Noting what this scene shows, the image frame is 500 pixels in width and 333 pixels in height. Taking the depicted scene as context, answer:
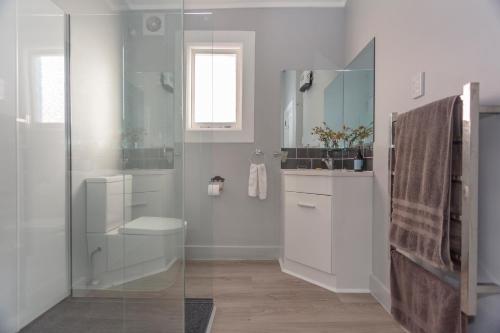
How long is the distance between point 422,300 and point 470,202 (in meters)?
0.56

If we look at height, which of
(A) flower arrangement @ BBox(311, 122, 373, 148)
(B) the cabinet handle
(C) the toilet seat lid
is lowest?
(B) the cabinet handle

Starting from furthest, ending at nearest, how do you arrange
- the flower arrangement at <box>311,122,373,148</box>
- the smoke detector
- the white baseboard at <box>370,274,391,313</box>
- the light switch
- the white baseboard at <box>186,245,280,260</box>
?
the white baseboard at <box>186,245,280,260</box> < the flower arrangement at <box>311,122,373,148</box> < the white baseboard at <box>370,274,391,313</box> < the light switch < the smoke detector

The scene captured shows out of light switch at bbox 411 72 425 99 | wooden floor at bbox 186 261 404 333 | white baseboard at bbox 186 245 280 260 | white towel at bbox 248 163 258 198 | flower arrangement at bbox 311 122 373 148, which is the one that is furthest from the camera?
white baseboard at bbox 186 245 280 260

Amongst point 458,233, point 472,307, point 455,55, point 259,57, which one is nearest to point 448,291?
point 472,307

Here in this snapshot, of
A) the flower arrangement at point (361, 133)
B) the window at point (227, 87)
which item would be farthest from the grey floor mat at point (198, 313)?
the flower arrangement at point (361, 133)

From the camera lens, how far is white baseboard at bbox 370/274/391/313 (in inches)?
81.8

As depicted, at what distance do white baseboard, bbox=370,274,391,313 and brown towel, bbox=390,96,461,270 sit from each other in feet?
2.01

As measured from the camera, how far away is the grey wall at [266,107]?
10.3ft

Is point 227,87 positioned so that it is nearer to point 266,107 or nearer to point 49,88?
point 266,107

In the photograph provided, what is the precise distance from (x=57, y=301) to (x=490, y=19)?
84.9 inches

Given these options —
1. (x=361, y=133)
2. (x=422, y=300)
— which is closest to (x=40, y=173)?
(x=422, y=300)

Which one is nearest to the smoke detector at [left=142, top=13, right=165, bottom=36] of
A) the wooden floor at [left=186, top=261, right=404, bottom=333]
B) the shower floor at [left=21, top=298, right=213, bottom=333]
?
the shower floor at [left=21, top=298, right=213, bottom=333]

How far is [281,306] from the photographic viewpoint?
212 cm

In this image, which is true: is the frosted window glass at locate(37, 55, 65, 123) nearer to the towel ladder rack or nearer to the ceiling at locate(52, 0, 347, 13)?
the ceiling at locate(52, 0, 347, 13)
